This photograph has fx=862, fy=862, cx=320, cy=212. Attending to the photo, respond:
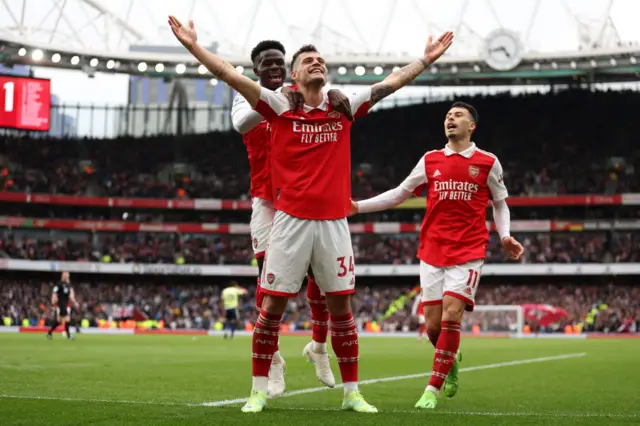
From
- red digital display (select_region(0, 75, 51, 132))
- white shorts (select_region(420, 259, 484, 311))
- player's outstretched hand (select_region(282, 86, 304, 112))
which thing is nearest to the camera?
player's outstretched hand (select_region(282, 86, 304, 112))

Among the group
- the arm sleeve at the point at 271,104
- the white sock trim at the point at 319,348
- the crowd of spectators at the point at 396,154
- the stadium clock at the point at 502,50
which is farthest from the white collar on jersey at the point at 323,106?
the crowd of spectators at the point at 396,154

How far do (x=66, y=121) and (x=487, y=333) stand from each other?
134 feet

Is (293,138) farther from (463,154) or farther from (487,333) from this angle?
(487,333)

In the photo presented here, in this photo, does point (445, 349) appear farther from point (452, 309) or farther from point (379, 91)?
point (379, 91)

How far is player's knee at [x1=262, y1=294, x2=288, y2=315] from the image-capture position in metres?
5.67

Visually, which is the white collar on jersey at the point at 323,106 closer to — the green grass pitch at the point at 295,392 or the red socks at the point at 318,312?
the red socks at the point at 318,312

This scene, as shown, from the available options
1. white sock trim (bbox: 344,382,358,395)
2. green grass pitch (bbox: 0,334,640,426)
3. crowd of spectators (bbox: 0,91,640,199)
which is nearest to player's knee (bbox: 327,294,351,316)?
white sock trim (bbox: 344,382,358,395)

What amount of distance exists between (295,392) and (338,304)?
2.33 meters

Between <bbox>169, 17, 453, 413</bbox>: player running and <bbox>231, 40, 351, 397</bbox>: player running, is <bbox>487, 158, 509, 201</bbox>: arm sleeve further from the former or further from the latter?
<bbox>169, 17, 453, 413</bbox>: player running

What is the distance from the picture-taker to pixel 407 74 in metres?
6.15

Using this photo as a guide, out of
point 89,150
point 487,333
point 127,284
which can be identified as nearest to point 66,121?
point 89,150

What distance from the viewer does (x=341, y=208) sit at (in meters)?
5.69

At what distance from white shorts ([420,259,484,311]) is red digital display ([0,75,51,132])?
38.7m

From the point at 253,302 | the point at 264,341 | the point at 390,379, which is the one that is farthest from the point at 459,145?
the point at 253,302
